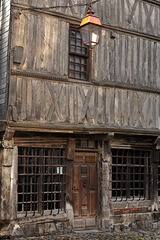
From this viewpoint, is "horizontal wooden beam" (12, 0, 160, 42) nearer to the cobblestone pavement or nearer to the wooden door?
the wooden door

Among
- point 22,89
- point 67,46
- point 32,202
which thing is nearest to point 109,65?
point 67,46

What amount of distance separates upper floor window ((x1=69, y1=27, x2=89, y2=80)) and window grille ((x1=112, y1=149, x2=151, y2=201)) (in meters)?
2.52

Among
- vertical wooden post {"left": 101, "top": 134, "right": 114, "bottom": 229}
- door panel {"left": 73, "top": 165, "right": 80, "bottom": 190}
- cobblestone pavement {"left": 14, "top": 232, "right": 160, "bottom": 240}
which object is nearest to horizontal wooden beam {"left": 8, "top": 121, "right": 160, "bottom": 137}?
vertical wooden post {"left": 101, "top": 134, "right": 114, "bottom": 229}

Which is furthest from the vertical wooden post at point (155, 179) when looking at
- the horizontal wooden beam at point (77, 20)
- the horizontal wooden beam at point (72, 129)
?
the horizontal wooden beam at point (77, 20)

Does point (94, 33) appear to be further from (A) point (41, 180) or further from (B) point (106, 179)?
(B) point (106, 179)

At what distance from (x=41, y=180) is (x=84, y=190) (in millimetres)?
1455

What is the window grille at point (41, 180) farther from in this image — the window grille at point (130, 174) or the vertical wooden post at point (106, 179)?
the window grille at point (130, 174)

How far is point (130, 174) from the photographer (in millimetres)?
10992

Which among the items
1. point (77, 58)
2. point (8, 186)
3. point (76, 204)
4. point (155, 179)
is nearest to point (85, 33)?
point (77, 58)

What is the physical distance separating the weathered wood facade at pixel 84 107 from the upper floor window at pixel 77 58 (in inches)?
9.0

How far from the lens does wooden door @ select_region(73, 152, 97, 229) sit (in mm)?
10016

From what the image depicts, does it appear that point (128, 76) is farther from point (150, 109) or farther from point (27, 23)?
point (27, 23)

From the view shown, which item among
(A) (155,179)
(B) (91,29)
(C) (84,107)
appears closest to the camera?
(B) (91,29)

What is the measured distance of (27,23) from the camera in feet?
29.7
